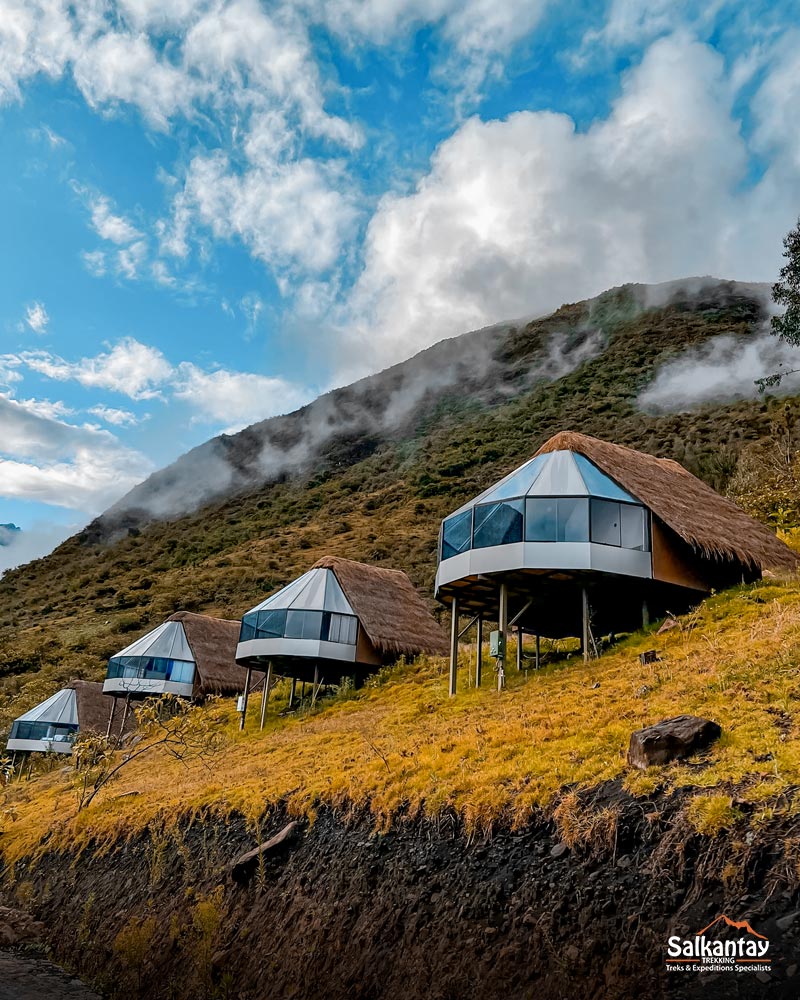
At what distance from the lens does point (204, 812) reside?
12586mm

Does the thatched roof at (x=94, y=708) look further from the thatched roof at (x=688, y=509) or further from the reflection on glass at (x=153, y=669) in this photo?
the thatched roof at (x=688, y=509)

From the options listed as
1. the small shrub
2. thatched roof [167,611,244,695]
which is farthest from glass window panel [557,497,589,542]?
thatched roof [167,611,244,695]

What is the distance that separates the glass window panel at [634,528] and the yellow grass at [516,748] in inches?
84.9

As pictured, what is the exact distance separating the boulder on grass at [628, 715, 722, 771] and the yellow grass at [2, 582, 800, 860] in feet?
0.53

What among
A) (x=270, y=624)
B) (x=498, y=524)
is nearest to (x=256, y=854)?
(x=498, y=524)

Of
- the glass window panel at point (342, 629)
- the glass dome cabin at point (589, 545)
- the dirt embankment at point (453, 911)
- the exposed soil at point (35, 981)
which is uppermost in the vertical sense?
the glass dome cabin at point (589, 545)

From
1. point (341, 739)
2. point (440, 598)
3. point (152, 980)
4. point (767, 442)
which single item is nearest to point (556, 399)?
point (767, 442)

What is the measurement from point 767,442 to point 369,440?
148 feet

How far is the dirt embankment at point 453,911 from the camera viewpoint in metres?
5.74

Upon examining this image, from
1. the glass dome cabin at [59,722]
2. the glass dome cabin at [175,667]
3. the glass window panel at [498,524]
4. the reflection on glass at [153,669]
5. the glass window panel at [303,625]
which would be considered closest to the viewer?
the glass window panel at [498,524]

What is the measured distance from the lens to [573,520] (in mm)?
18844

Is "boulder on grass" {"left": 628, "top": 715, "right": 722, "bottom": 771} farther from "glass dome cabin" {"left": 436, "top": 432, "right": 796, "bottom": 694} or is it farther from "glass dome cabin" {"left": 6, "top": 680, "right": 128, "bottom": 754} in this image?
"glass dome cabin" {"left": 6, "top": 680, "right": 128, "bottom": 754}

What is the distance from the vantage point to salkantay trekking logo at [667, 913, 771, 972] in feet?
17.0

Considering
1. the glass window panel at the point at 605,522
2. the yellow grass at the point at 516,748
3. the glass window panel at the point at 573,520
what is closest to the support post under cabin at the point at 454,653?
the yellow grass at the point at 516,748
